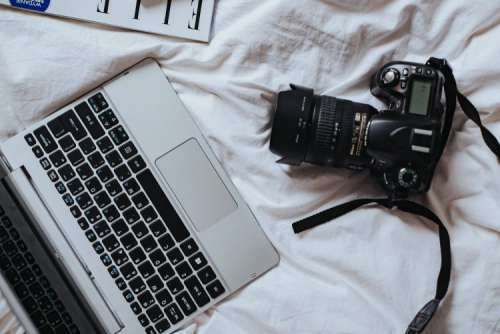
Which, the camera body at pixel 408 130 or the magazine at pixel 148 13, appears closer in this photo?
the camera body at pixel 408 130

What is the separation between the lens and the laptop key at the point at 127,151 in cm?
82

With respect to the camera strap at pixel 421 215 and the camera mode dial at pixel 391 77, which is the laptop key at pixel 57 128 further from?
the camera mode dial at pixel 391 77

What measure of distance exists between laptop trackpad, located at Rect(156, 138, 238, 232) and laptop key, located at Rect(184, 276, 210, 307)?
3.0 inches

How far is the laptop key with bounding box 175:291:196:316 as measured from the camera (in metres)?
0.82

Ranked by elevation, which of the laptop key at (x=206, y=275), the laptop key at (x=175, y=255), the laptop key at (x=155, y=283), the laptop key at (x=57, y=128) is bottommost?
the laptop key at (x=206, y=275)

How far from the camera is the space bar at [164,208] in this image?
0.81 m

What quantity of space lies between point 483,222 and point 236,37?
0.45 m

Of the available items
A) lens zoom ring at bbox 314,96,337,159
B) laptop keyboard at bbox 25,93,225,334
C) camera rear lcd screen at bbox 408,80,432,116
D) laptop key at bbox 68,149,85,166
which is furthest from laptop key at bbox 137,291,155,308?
camera rear lcd screen at bbox 408,80,432,116

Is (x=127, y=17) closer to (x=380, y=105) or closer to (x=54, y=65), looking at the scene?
(x=54, y=65)

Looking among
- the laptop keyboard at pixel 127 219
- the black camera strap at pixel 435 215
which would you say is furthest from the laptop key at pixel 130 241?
the black camera strap at pixel 435 215

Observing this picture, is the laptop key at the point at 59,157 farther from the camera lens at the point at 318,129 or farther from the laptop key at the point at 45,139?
the camera lens at the point at 318,129

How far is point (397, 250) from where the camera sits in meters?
0.83

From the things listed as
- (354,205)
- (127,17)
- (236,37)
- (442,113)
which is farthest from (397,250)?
(127,17)

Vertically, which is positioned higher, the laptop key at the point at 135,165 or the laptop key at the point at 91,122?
the laptop key at the point at 91,122
